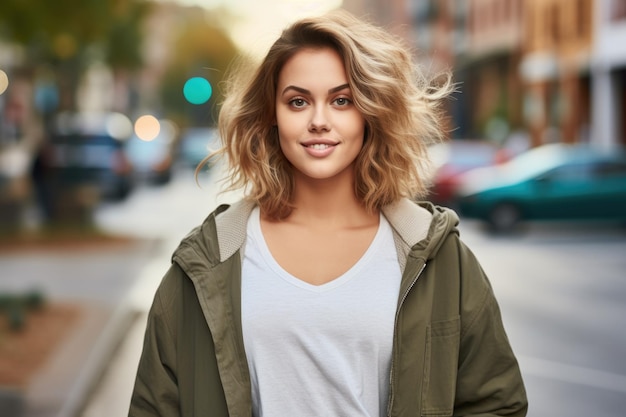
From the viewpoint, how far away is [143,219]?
22234 millimetres

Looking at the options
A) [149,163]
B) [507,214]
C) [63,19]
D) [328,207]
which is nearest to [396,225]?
[328,207]

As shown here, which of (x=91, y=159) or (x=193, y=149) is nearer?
(x=91, y=159)

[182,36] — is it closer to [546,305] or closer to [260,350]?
[546,305]

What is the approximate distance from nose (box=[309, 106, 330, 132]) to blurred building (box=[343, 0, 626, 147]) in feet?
77.7

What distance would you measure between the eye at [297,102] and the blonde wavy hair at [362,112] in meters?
0.08

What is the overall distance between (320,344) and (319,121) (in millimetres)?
521

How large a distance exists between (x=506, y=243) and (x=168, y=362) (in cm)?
1591

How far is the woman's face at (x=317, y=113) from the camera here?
252cm

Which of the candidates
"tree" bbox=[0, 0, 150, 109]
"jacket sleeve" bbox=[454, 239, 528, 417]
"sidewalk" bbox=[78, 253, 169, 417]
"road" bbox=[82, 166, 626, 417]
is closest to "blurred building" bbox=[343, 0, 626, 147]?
"tree" bbox=[0, 0, 150, 109]

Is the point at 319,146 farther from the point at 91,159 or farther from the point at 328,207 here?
the point at 91,159

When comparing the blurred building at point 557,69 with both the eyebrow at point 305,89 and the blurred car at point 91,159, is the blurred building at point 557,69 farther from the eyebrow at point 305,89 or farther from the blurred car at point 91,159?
the eyebrow at point 305,89

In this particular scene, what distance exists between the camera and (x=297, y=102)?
8.45 feet

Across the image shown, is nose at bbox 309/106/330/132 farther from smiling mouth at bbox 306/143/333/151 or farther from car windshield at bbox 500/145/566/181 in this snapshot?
car windshield at bbox 500/145/566/181

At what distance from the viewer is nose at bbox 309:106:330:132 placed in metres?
2.50
